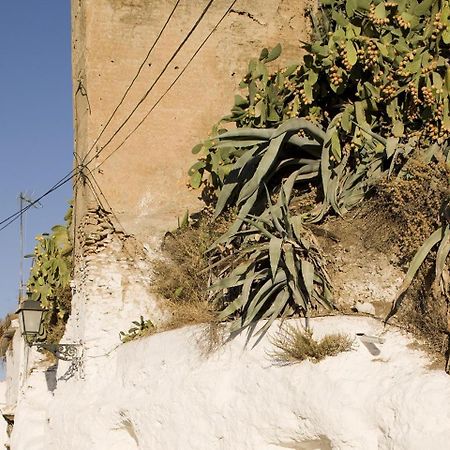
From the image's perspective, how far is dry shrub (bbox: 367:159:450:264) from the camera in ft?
28.1

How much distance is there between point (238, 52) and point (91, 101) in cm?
209

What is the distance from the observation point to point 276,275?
8.74 meters

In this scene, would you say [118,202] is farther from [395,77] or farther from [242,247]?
[395,77]

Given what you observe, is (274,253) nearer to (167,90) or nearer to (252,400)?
(252,400)

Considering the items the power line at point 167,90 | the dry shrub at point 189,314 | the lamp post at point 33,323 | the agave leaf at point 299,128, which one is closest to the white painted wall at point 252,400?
the dry shrub at point 189,314

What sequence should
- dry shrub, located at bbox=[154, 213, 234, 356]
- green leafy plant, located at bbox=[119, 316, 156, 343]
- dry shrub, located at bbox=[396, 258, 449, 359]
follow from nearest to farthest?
dry shrub, located at bbox=[396, 258, 449, 359] → dry shrub, located at bbox=[154, 213, 234, 356] → green leafy plant, located at bbox=[119, 316, 156, 343]

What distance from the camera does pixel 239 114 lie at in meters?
11.0

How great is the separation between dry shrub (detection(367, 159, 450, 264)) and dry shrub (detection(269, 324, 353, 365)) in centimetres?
130

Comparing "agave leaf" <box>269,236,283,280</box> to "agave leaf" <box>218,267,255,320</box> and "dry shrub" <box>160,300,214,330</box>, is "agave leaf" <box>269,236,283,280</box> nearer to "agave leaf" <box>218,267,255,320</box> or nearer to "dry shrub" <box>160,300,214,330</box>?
"agave leaf" <box>218,267,255,320</box>

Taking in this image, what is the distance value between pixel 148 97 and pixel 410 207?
4346 mm

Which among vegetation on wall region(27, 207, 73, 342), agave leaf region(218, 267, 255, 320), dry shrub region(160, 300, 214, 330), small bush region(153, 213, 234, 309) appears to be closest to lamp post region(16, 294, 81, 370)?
vegetation on wall region(27, 207, 73, 342)

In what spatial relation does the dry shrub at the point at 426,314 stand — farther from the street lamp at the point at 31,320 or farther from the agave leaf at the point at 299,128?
the street lamp at the point at 31,320

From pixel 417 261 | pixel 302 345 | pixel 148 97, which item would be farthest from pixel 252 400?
pixel 148 97

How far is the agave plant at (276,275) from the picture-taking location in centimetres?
866
